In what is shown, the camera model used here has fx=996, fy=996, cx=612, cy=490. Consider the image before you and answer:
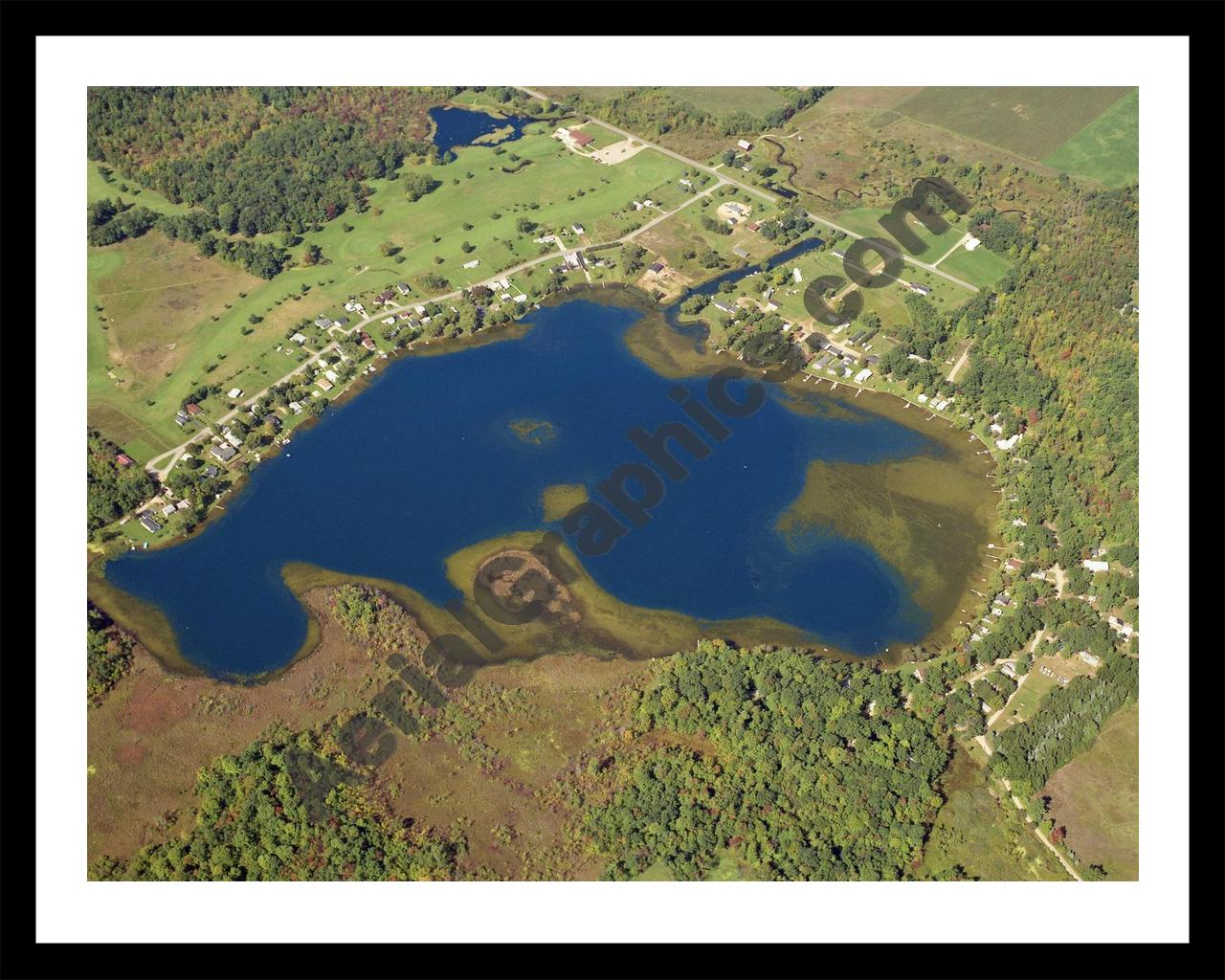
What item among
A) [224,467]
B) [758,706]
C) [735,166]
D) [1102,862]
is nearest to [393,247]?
[224,467]

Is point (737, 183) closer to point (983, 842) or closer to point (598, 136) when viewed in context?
point (598, 136)

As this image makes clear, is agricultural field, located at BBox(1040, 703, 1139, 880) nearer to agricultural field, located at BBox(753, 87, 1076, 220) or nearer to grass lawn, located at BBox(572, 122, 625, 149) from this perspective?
agricultural field, located at BBox(753, 87, 1076, 220)

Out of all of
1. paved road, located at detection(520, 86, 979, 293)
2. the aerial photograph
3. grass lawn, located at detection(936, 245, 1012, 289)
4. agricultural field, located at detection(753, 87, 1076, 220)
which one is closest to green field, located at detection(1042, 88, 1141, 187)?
the aerial photograph

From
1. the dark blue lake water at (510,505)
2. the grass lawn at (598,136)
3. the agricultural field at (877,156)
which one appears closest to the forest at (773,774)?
the dark blue lake water at (510,505)

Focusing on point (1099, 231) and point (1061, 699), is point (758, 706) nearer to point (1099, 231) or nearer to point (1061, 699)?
point (1061, 699)

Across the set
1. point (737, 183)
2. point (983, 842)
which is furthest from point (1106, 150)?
point (983, 842)
